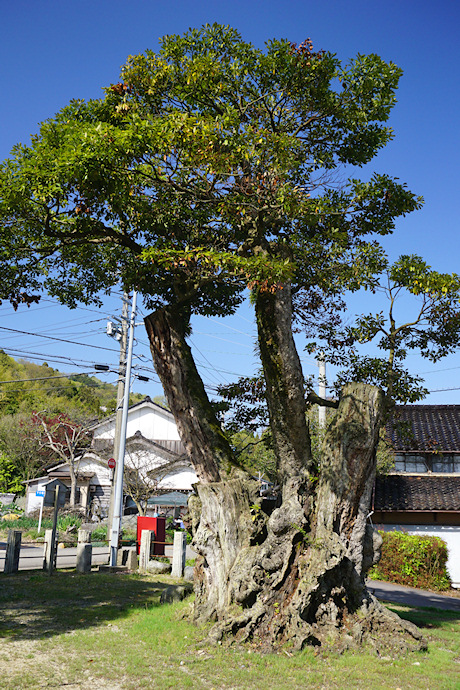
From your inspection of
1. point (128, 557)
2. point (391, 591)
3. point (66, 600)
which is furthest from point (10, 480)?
point (66, 600)

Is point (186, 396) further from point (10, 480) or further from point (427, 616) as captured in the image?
point (10, 480)

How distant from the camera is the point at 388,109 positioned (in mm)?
10359

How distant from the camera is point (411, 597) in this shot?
18062mm

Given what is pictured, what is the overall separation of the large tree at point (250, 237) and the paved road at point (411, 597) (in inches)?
290

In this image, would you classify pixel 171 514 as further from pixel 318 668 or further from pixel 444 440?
pixel 318 668

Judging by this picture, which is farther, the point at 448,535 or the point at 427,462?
the point at 427,462

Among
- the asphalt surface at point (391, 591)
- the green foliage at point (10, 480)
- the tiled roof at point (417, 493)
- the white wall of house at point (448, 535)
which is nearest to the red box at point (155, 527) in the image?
the asphalt surface at point (391, 591)

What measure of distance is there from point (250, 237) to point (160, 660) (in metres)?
7.42

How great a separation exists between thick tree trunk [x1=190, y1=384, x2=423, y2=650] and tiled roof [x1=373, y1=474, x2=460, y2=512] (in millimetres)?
14552

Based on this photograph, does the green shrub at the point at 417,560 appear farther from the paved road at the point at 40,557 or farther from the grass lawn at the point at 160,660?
the paved road at the point at 40,557

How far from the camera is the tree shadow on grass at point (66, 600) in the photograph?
31.7 feet

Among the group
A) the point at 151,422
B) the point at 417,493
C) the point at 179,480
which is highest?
the point at 151,422

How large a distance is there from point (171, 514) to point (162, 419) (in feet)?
32.7

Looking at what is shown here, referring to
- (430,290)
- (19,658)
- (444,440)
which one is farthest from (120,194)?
(444,440)
